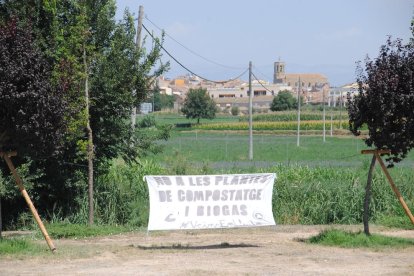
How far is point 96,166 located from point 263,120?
85041 mm

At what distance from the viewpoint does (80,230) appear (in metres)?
17.5

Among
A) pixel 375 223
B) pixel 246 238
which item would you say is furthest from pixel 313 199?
pixel 246 238

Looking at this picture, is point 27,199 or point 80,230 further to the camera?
point 80,230

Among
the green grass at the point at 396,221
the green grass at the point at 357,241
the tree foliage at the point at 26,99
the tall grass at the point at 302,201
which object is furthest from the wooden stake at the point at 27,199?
the green grass at the point at 396,221

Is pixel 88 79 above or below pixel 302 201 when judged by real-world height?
above

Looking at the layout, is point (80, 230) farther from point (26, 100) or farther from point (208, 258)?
point (208, 258)

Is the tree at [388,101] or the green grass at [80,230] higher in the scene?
the tree at [388,101]

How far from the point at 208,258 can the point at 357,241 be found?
3315mm

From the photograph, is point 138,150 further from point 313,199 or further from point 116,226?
point 313,199

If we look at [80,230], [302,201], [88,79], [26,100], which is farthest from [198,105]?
[26,100]

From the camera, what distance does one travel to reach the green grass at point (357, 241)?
1498 cm

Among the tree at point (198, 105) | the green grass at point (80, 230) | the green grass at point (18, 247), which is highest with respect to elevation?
the tree at point (198, 105)

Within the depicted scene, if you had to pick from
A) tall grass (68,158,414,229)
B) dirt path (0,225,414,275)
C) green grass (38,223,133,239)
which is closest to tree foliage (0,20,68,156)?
dirt path (0,225,414,275)

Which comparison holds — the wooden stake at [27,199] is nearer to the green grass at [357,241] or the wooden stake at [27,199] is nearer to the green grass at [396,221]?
the green grass at [357,241]
